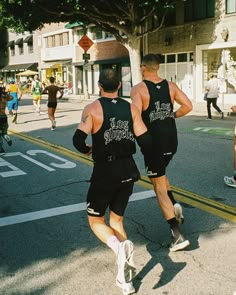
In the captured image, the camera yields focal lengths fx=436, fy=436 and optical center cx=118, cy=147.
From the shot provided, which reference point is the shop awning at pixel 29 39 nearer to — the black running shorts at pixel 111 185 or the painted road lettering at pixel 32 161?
Result: the painted road lettering at pixel 32 161

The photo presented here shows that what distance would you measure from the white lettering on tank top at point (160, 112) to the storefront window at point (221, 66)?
19.7 m

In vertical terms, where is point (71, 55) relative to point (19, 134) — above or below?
above

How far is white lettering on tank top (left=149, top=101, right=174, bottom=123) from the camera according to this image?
177 inches

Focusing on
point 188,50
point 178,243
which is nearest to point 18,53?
point 188,50

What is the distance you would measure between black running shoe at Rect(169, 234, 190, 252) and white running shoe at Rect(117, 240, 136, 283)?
0.96 metres

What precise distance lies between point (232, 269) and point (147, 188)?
3.00 metres

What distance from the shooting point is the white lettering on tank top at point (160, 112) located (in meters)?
4.50

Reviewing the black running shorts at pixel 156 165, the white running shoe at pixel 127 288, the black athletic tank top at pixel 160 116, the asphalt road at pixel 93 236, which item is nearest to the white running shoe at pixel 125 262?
the white running shoe at pixel 127 288

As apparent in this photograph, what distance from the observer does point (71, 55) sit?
42375mm

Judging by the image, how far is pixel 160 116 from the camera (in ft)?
14.9

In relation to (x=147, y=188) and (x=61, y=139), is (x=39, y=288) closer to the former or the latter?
(x=147, y=188)

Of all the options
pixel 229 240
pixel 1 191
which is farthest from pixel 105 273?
pixel 1 191

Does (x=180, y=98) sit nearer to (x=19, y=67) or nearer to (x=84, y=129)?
(x=84, y=129)

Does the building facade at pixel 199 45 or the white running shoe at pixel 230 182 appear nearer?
the white running shoe at pixel 230 182
